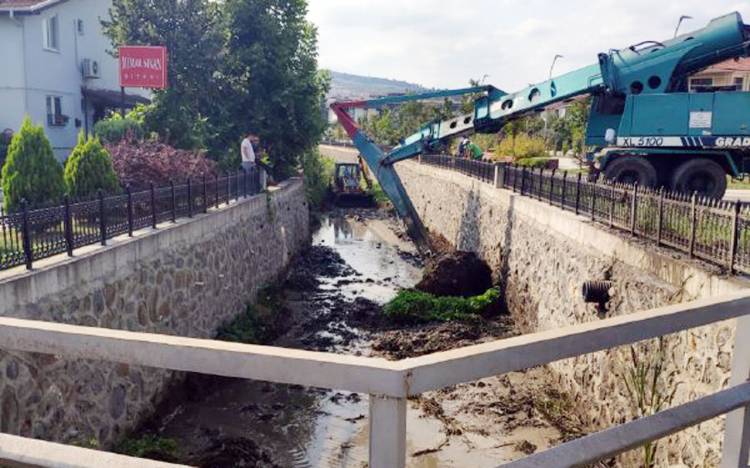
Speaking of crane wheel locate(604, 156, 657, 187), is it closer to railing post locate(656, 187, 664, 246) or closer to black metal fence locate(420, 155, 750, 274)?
black metal fence locate(420, 155, 750, 274)

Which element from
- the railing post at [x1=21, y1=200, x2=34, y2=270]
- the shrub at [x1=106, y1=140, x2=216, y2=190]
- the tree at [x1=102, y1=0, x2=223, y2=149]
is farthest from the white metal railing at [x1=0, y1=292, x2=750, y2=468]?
the tree at [x1=102, y1=0, x2=223, y2=149]

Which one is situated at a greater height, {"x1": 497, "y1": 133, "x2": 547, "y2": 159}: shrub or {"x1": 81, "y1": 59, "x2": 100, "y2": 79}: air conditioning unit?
{"x1": 81, "y1": 59, "x2": 100, "y2": 79}: air conditioning unit

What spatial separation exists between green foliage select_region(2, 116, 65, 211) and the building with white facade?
13.5m

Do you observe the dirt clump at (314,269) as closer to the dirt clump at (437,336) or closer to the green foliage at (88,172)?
the dirt clump at (437,336)

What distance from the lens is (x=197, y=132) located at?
17.2 metres

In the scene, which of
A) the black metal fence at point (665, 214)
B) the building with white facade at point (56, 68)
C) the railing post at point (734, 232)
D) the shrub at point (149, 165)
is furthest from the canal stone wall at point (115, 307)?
the building with white facade at point (56, 68)

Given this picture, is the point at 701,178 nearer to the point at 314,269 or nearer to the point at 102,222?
the point at 102,222

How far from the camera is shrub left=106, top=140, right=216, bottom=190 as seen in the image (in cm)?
1253

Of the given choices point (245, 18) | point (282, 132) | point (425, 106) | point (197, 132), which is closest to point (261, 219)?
point (197, 132)

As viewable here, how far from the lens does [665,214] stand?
27.4 ft

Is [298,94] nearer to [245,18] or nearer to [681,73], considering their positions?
[245,18]

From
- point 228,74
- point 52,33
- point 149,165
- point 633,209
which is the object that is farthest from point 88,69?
point 633,209

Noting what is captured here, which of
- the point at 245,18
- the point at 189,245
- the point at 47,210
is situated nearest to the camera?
the point at 47,210

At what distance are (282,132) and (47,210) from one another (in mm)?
13127
